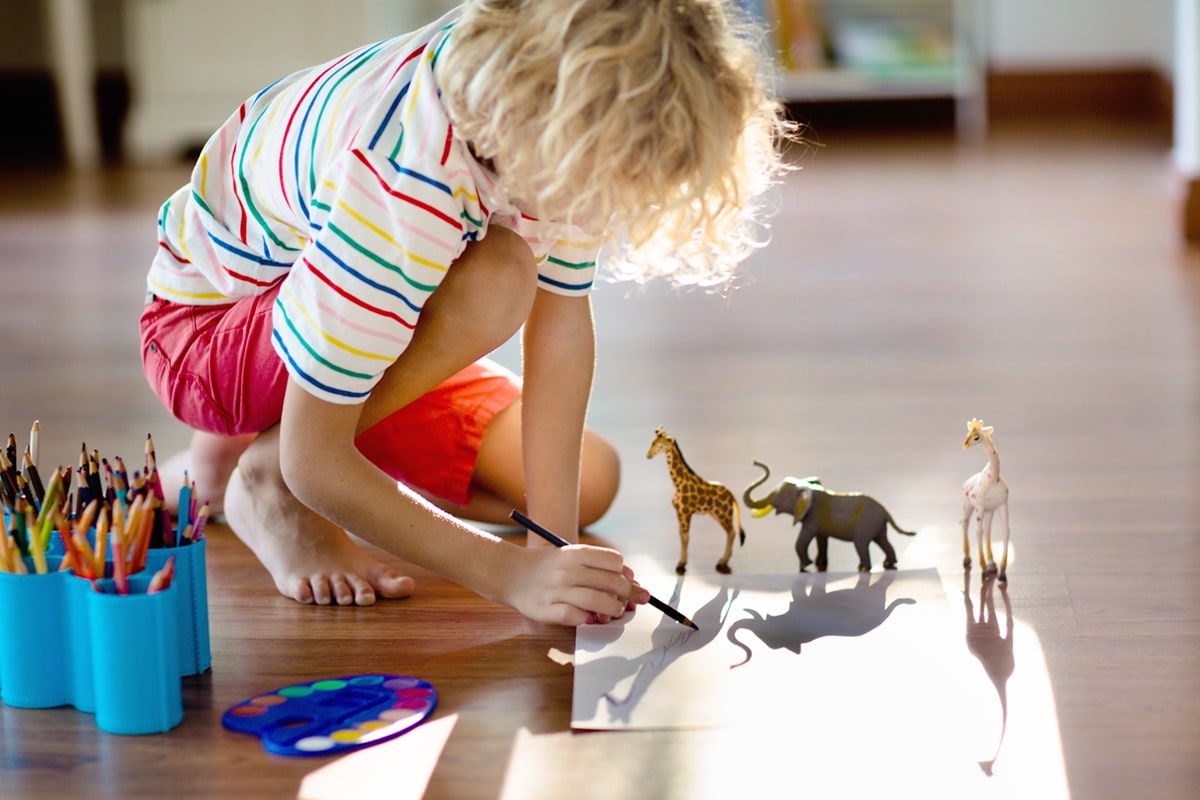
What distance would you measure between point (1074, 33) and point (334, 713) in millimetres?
3576

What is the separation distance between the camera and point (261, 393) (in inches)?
43.4

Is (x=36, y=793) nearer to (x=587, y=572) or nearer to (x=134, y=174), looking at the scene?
(x=587, y=572)

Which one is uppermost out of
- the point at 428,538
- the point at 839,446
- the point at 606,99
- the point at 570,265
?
the point at 606,99

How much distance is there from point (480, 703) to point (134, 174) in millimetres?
2724

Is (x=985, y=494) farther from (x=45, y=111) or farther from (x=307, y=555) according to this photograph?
(x=45, y=111)

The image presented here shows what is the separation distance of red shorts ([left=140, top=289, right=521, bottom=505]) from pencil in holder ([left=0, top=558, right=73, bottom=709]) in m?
0.25

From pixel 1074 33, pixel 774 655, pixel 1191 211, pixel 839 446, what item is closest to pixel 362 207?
pixel 774 655

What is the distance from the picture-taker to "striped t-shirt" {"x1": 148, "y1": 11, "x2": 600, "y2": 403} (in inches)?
35.5

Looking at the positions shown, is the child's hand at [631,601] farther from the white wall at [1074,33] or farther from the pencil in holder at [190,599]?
the white wall at [1074,33]

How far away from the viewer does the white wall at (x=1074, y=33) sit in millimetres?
3928

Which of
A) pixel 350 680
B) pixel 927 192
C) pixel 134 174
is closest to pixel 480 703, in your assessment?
pixel 350 680

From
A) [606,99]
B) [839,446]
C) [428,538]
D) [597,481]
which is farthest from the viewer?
[839,446]

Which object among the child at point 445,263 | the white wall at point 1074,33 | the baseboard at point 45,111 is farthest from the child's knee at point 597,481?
the white wall at point 1074,33

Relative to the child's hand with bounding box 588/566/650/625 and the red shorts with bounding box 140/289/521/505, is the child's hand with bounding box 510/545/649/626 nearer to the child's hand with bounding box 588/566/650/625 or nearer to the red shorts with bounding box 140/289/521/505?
the child's hand with bounding box 588/566/650/625
